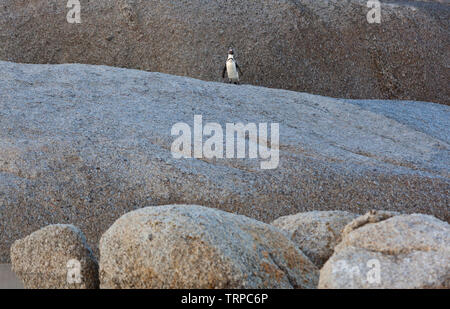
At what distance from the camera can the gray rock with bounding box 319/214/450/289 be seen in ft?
12.8

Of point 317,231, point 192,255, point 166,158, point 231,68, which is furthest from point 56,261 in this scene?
point 231,68

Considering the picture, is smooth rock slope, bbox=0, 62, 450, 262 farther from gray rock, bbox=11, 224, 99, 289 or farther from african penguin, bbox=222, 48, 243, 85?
african penguin, bbox=222, 48, 243, 85

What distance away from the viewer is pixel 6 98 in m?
9.38

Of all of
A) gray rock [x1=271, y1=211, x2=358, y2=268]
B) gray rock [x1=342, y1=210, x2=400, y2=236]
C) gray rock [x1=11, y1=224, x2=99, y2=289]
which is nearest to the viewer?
gray rock [x1=342, y1=210, x2=400, y2=236]

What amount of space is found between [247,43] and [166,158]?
25.6 feet

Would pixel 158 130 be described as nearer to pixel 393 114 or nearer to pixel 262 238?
pixel 262 238

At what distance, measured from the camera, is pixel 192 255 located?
168 inches

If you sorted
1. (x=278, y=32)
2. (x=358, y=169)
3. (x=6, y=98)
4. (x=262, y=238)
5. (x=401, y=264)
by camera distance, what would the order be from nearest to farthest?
(x=401, y=264)
(x=262, y=238)
(x=358, y=169)
(x=6, y=98)
(x=278, y=32)

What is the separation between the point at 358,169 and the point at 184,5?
8.71m

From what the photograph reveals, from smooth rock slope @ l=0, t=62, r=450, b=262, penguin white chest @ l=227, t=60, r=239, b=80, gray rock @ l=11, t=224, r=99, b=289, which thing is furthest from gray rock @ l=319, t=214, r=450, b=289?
penguin white chest @ l=227, t=60, r=239, b=80

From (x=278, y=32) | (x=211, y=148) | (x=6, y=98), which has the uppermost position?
(x=278, y=32)

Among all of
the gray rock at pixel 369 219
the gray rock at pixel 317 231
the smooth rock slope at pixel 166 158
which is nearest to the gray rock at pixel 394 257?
the gray rock at pixel 369 219

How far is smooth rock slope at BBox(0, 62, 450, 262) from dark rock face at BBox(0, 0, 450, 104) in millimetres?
3955
